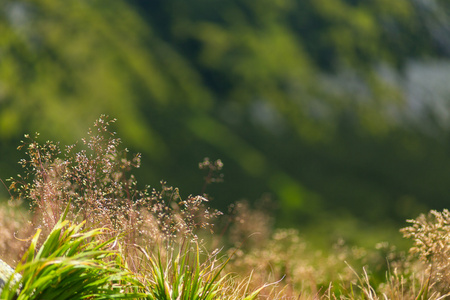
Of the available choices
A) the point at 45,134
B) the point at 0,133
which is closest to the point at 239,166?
the point at 45,134

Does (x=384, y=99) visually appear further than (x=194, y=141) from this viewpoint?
Yes

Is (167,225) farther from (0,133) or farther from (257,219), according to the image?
(0,133)

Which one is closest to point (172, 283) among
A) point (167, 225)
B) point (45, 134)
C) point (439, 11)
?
point (167, 225)

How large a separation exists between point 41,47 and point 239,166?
33.6m

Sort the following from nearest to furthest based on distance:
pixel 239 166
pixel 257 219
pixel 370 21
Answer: pixel 257 219, pixel 239 166, pixel 370 21

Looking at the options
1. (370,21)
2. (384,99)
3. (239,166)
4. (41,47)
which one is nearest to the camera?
(239,166)

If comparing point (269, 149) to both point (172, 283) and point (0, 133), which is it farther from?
point (172, 283)

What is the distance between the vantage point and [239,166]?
67812mm

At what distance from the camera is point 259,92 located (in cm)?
8356

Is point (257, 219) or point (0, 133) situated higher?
point (0, 133)

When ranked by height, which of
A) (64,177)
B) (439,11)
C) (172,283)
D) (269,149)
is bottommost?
(172,283)

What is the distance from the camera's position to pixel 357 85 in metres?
85.2

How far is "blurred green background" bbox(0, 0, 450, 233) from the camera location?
214ft

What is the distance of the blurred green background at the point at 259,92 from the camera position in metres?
65.2
